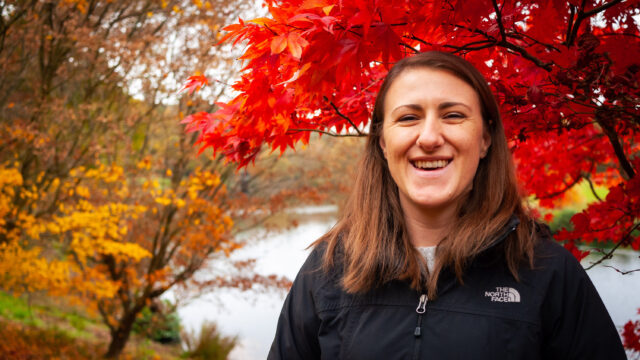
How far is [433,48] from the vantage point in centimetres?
198

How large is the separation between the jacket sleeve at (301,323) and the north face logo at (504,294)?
58 cm

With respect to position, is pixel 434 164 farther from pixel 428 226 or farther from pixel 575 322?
pixel 575 322

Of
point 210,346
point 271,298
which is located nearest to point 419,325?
point 210,346

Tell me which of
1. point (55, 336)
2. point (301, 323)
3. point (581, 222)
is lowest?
point (55, 336)

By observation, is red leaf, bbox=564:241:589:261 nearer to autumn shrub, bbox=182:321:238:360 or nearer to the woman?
the woman

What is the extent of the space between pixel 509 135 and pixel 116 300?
26.3 feet

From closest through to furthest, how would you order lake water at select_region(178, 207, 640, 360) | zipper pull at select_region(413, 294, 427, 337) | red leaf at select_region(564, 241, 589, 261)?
1. zipper pull at select_region(413, 294, 427, 337)
2. red leaf at select_region(564, 241, 589, 261)
3. lake water at select_region(178, 207, 640, 360)

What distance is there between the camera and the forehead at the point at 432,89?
1589 mm

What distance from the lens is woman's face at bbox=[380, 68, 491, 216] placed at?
157cm

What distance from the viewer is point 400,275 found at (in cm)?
155

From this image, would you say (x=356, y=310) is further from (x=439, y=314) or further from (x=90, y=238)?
(x=90, y=238)

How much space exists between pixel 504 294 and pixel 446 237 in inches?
10.2

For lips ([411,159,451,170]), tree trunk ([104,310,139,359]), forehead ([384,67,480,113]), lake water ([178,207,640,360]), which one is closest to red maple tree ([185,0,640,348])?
forehead ([384,67,480,113])

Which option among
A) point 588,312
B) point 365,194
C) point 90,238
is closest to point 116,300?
point 90,238
